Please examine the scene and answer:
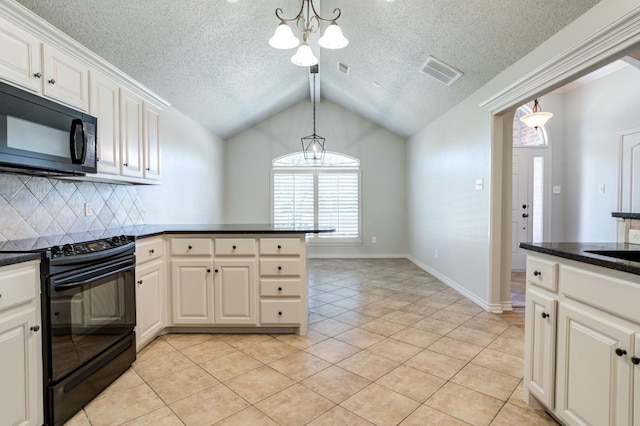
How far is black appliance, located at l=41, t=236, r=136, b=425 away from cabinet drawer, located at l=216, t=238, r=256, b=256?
693 millimetres

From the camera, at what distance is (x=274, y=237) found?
2.87 meters

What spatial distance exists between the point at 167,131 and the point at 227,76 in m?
1.02

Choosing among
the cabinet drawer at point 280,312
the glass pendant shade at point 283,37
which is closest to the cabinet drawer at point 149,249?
the cabinet drawer at point 280,312

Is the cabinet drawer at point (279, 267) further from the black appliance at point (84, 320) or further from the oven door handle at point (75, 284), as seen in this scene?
the oven door handle at point (75, 284)

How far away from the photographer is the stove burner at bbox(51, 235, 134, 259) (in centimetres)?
174

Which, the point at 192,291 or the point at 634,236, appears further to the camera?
the point at 192,291

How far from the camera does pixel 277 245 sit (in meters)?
2.88

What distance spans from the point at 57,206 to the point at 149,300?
3.21 feet

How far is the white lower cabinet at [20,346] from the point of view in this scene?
57.0 inches

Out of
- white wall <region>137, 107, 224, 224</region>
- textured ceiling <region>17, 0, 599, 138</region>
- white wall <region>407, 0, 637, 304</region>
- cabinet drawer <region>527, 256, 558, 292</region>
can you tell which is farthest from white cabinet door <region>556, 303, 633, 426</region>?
white wall <region>137, 107, 224, 224</region>

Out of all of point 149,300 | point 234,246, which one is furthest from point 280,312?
point 149,300

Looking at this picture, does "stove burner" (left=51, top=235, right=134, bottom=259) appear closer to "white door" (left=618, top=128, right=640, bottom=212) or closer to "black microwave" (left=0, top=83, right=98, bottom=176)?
"black microwave" (left=0, top=83, right=98, bottom=176)

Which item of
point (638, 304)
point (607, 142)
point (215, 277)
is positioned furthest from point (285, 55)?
point (607, 142)

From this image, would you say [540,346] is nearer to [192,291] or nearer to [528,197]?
[192,291]
